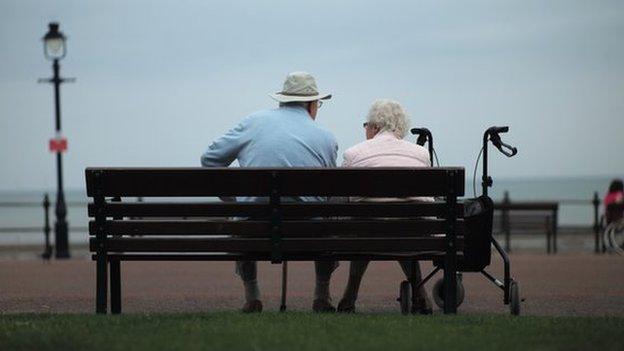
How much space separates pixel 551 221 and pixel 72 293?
17.3 meters

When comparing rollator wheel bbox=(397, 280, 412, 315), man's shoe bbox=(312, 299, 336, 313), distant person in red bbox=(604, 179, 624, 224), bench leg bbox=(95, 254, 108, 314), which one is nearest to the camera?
bench leg bbox=(95, 254, 108, 314)

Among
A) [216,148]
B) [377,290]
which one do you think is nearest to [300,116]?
[216,148]

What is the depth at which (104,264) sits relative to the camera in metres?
10.1

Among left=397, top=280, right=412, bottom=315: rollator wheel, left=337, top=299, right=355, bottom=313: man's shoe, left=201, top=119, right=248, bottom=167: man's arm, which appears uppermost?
left=201, top=119, right=248, bottom=167: man's arm

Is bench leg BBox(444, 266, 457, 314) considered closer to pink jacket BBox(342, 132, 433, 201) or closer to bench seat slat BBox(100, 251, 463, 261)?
bench seat slat BBox(100, 251, 463, 261)

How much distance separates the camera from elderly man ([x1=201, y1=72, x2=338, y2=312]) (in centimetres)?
1074

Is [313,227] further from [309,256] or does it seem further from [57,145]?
[57,145]

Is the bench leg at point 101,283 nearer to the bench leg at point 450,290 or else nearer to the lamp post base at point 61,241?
the bench leg at point 450,290

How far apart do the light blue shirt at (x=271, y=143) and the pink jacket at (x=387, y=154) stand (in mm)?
255

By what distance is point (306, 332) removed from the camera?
332 inches

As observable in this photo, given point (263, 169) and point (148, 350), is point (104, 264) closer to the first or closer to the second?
point (263, 169)

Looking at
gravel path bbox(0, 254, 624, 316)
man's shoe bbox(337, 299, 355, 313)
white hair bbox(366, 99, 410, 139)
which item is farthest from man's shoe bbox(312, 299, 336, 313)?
gravel path bbox(0, 254, 624, 316)

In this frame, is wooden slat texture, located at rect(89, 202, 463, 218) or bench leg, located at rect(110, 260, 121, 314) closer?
wooden slat texture, located at rect(89, 202, 463, 218)

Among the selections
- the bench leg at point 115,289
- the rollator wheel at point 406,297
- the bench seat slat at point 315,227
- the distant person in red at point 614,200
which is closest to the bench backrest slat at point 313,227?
the bench seat slat at point 315,227
